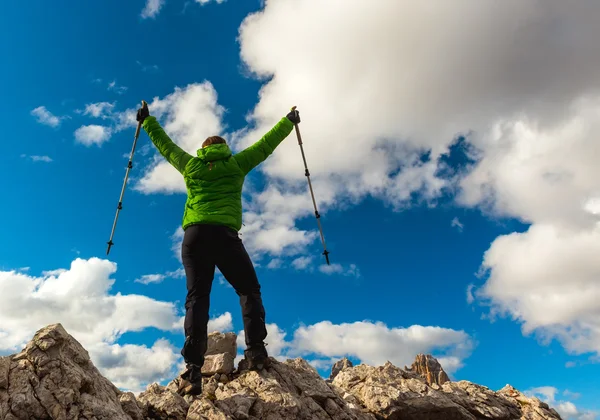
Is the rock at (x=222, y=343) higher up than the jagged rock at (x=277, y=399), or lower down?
higher up

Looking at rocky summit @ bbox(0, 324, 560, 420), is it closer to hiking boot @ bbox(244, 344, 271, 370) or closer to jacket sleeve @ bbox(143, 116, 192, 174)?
hiking boot @ bbox(244, 344, 271, 370)

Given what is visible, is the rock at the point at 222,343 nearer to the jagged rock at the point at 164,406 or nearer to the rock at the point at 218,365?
the rock at the point at 218,365

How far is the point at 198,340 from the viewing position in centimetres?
1159

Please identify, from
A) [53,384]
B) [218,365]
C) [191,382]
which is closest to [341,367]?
[218,365]

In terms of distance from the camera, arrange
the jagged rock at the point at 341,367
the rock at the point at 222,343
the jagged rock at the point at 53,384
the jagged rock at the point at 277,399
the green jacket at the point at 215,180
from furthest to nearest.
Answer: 1. the jagged rock at the point at 341,367
2. the rock at the point at 222,343
3. the green jacket at the point at 215,180
4. the jagged rock at the point at 277,399
5. the jagged rock at the point at 53,384

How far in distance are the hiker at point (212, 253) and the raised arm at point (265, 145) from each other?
24 cm

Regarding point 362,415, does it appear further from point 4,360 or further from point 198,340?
point 4,360

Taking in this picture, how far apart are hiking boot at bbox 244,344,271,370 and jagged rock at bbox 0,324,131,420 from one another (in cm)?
380

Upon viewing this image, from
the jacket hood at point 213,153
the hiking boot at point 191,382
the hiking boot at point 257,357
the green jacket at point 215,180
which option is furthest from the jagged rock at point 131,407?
the jacket hood at point 213,153

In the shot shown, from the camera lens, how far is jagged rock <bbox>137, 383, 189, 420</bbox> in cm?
995

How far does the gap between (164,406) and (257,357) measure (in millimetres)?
2916

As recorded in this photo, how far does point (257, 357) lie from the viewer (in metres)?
12.2

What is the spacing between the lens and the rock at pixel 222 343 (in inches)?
572

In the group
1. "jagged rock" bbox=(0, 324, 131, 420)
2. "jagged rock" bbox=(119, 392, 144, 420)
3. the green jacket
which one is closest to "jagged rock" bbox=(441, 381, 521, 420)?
the green jacket
